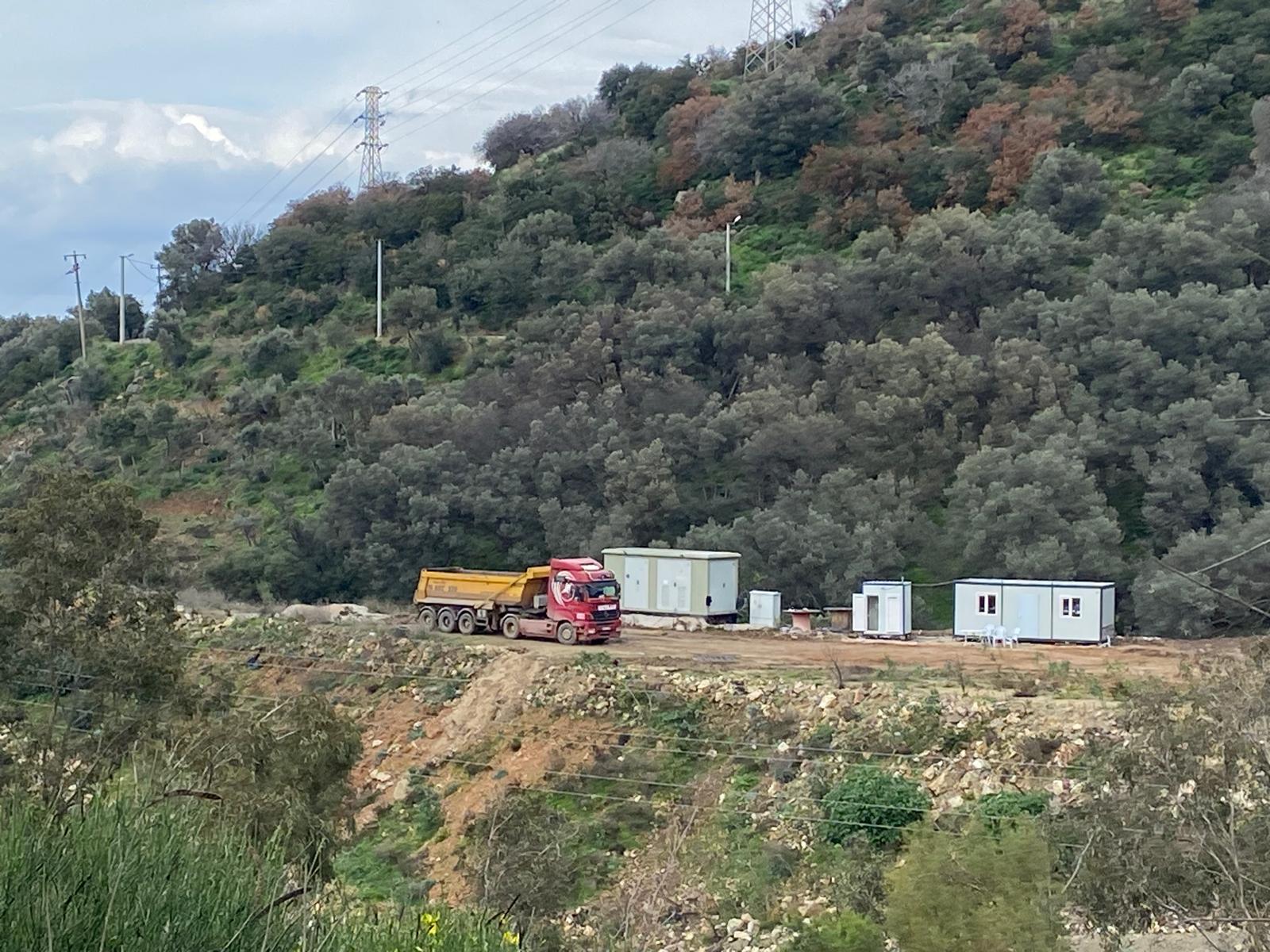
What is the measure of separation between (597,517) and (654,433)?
4.41 metres

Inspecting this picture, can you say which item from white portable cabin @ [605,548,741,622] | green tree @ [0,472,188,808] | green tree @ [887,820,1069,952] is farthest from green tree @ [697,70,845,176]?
green tree @ [887,820,1069,952]

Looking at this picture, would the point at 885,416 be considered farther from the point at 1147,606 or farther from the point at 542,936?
the point at 542,936

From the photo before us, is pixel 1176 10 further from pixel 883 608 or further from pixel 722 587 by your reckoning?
pixel 722 587

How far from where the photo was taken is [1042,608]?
31969 mm

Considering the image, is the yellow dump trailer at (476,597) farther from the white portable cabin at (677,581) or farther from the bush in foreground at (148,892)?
the bush in foreground at (148,892)

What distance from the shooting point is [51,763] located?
605 inches

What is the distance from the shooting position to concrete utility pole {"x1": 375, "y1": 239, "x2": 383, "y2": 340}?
6600 centimetres

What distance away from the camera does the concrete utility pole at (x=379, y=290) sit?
66.0 meters

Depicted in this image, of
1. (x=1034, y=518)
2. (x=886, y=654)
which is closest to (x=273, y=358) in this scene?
(x=1034, y=518)

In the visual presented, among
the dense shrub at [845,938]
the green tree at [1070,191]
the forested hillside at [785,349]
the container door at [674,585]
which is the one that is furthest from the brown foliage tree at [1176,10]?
the dense shrub at [845,938]

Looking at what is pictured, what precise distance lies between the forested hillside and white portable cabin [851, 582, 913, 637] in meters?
3.81

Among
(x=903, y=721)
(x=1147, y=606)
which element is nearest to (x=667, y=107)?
(x=1147, y=606)

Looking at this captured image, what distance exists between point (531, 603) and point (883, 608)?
9129 mm

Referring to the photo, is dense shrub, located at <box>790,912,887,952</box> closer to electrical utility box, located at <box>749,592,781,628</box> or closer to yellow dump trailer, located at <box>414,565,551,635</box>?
yellow dump trailer, located at <box>414,565,551,635</box>
